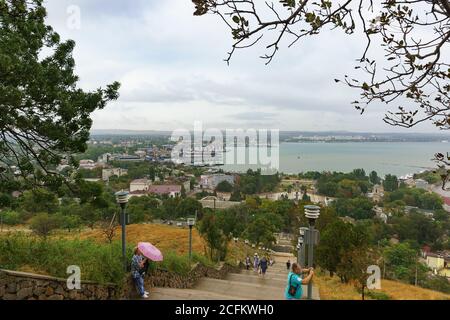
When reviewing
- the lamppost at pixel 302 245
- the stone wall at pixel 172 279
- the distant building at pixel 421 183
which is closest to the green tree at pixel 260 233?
the stone wall at pixel 172 279

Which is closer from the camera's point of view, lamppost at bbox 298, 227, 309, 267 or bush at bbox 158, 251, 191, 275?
lamppost at bbox 298, 227, 309, 267

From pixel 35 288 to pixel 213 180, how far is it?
190 feet

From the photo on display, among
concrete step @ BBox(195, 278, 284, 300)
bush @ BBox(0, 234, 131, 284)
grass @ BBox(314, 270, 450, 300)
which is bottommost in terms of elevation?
grass @ BBox(314, 270, 450, 300)

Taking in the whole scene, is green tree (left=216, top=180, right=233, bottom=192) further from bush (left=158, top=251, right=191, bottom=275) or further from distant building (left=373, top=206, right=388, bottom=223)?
bush (left=158, top=251, right=191, bottom=275)

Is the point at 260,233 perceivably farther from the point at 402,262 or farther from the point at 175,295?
the point at 175,295

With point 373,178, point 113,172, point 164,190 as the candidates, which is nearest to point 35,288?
point 164,190

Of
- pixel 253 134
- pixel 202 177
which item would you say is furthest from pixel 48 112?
pixel 202 177

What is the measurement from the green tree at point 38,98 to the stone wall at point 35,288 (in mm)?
1493

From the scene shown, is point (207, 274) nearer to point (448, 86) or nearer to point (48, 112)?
point (48, 112)

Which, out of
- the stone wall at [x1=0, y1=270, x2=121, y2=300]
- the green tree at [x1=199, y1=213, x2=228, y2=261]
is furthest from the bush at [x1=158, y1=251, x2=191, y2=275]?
the green tree at [x1=199, y1=213, x2=228, y2=261]

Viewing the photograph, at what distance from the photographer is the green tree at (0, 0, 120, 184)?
3.64 m

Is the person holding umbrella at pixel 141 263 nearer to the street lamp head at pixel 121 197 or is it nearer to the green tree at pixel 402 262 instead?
the street lamp head at pixel 121 197

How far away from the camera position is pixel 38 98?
4.21 m

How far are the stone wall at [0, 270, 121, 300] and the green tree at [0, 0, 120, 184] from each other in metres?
1.49
